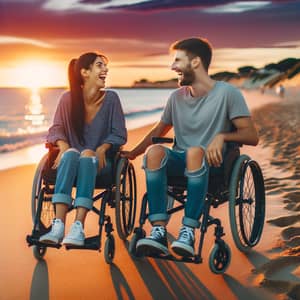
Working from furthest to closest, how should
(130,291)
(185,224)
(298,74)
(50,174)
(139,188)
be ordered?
(298,74), (139,188), (50,174), (185,224), (130,291)

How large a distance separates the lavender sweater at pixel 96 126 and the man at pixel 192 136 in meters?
0.12

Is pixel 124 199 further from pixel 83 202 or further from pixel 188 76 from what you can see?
pixel 188 76

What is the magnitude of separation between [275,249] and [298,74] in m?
23.2

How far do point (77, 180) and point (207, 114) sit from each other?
0.66m

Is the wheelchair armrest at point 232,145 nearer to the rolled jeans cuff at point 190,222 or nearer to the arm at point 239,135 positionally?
the arm at point 239,135

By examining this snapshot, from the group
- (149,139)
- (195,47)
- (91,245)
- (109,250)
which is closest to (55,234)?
(91,245)

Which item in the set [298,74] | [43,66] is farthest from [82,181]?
[298,74]

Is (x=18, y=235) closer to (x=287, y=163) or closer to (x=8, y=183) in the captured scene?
(x=8, y=183)

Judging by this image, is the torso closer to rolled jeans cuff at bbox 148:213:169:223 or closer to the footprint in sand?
rolled jeans cuff at bbox 148:213:169:223

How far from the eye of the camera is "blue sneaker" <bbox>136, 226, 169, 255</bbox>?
2959 mm

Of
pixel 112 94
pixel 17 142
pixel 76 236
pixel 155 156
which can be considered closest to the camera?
pixel 76 236

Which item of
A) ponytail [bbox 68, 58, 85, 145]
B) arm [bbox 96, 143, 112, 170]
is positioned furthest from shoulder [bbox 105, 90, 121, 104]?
arm [bbox 96, 143, 112, 170]

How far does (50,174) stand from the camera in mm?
3271

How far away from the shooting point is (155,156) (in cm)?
312
